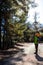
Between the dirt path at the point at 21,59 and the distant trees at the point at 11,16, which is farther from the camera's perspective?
the distant trees at the point at 11,16

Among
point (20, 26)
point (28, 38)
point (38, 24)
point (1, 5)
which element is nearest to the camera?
point (1, 5)

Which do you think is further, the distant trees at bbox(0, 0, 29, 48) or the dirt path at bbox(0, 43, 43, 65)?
the distant trees at bbox(0, 0, 29, 48)

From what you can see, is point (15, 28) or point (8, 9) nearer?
point (8, 9)

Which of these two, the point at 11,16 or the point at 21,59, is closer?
the point at 21,59

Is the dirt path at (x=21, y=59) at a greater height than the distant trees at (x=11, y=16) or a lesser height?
lesser

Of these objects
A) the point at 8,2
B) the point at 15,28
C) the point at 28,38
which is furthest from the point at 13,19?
the point at 28,38

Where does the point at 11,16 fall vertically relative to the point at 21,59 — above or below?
above

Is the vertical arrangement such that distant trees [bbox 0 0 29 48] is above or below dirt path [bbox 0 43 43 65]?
above

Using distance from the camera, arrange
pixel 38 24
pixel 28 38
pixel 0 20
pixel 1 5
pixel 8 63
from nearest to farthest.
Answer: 1. pixel 8 63
2. pixel 1 5
3. pixel 0 20
4. pixel 28 38
5. pixel 38 24

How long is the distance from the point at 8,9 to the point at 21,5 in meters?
2.16

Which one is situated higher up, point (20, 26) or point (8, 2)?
point (8, 2)

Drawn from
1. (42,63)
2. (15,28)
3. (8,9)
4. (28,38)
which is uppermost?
(8,9)

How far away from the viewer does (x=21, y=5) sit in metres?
20.0

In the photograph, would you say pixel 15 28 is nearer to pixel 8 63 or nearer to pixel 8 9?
pixel 8 9
